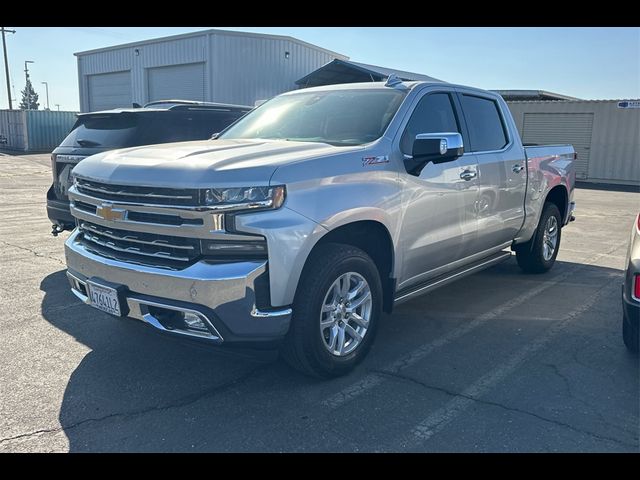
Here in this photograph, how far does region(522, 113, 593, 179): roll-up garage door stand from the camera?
2158 centimetres

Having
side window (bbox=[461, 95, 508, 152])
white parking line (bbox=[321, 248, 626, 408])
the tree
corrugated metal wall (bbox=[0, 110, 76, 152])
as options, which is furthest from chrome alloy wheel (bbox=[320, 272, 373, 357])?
the tree

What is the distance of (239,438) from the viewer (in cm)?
311

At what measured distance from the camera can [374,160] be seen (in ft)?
12.8

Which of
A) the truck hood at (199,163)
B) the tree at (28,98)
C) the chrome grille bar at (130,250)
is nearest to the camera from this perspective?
the truck hood at (199,163)

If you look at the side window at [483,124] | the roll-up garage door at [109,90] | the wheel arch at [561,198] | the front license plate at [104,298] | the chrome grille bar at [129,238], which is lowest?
the front license plate at [104,298]

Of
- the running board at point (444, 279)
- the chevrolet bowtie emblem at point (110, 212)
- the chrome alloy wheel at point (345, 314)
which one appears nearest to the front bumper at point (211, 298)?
the chevrolet bowtie emblem at point (110, 212)

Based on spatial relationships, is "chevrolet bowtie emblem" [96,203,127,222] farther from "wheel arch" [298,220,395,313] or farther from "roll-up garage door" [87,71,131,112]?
"roll-up garage door" [87,71,131,112]

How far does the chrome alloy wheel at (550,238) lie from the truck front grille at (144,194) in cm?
486

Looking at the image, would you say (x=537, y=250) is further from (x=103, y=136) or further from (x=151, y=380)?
(x=103, y=136)

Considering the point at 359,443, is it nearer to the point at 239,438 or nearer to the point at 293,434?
the point at 293,434

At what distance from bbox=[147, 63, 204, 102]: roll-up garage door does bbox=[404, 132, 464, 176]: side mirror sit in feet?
75.9

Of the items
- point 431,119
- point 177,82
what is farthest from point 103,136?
point 177,82

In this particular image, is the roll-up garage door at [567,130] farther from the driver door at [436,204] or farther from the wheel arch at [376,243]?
the wheel arch at [376,243]

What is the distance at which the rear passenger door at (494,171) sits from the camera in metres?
5.20
